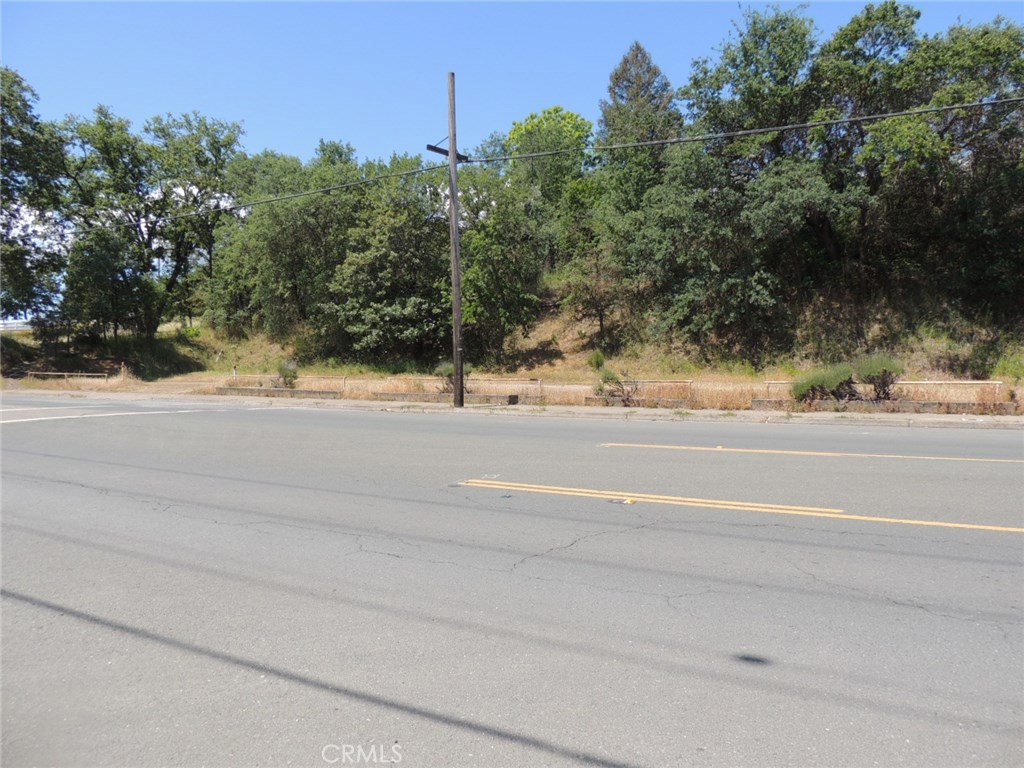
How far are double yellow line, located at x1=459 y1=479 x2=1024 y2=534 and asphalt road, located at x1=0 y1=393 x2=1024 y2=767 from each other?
43 millimetres

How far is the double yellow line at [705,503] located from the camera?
6.25m

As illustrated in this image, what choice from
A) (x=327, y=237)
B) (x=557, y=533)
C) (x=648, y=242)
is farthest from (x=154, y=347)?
(x=557, y=533)

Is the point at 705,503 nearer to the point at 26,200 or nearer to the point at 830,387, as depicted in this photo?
the point at 830,387

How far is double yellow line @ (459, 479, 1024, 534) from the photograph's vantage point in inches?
246

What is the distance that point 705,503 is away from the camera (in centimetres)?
726

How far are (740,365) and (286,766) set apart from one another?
30.5 meters

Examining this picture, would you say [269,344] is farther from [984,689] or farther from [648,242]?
[984,689]

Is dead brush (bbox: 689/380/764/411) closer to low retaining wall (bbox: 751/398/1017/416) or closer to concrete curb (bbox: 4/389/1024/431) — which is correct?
low retaining wall (bbox: 751/398/1017/416)

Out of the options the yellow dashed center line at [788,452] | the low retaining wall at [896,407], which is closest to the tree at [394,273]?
the low retaining wall at [896,407]

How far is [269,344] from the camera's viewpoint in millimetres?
46062

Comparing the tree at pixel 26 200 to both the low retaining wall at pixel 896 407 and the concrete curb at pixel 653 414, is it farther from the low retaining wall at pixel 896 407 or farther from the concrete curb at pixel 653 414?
the low retaining wall at pixel 896 407

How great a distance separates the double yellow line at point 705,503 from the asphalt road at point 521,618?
43 mm

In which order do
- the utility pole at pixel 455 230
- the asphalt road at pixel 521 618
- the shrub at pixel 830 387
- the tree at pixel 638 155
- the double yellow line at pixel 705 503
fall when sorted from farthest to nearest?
the tree at pixel 638 155 → the utility pole at pixel 455 230 → the shrub at pixel 830 387 → the double yellow line at pixel 705 503 → the asphalt road at pixel 521 618

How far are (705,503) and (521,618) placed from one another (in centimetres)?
358
